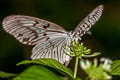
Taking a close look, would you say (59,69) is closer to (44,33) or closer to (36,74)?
(36,74)

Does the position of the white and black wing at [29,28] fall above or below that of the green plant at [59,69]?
above

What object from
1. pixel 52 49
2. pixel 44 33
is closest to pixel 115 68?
pixel 44 33

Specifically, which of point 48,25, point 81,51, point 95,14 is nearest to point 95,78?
point 81,51

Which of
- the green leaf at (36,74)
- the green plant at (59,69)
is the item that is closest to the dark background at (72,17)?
the green plant at (59,69)

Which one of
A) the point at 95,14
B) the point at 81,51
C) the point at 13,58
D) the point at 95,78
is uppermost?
the point at 95,14

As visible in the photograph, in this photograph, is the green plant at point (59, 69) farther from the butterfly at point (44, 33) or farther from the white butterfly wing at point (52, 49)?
the white butterfly wing at point (52, 49)

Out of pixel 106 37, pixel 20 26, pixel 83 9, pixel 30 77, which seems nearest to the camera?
pixel 30 77

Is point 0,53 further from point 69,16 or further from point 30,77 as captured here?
point 30,77

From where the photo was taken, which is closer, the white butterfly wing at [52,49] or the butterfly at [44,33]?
the butterfly at [44,33]
